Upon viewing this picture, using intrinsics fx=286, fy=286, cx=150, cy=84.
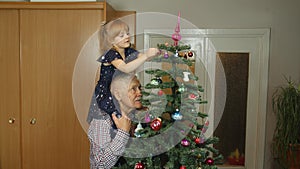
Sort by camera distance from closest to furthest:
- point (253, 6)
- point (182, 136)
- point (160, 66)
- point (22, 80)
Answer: point (182, 136) < point (160, 66) < point (22, 80) < point (253, 6)

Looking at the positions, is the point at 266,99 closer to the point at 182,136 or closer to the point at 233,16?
the point at 233,16

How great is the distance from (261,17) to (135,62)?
1.68 metres

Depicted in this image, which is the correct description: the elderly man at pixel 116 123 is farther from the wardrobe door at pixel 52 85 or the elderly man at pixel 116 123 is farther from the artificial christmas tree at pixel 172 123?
the wardrobe door at pixel 52 85

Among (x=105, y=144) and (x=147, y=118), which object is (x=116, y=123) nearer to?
(x=105, y=144)

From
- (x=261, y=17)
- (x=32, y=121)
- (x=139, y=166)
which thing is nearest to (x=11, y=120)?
(x=32, y=121)

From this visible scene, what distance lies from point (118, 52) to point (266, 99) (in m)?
1.72

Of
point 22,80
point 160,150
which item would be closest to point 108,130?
point 160,150

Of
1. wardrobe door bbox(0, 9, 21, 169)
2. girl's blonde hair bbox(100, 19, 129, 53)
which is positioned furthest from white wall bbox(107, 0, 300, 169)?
girl's blonde hair bbox(100, 19, 129, 53)

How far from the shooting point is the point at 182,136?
50.9 inches

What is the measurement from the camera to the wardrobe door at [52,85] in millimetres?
2133

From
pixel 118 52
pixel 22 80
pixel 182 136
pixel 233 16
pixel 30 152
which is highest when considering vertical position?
pixel 233 16

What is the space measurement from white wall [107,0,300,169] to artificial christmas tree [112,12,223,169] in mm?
1414

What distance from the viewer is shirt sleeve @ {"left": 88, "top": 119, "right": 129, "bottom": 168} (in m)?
1.43

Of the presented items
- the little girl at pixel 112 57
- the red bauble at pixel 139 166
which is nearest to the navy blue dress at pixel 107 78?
the little girl at pixel 112 57
